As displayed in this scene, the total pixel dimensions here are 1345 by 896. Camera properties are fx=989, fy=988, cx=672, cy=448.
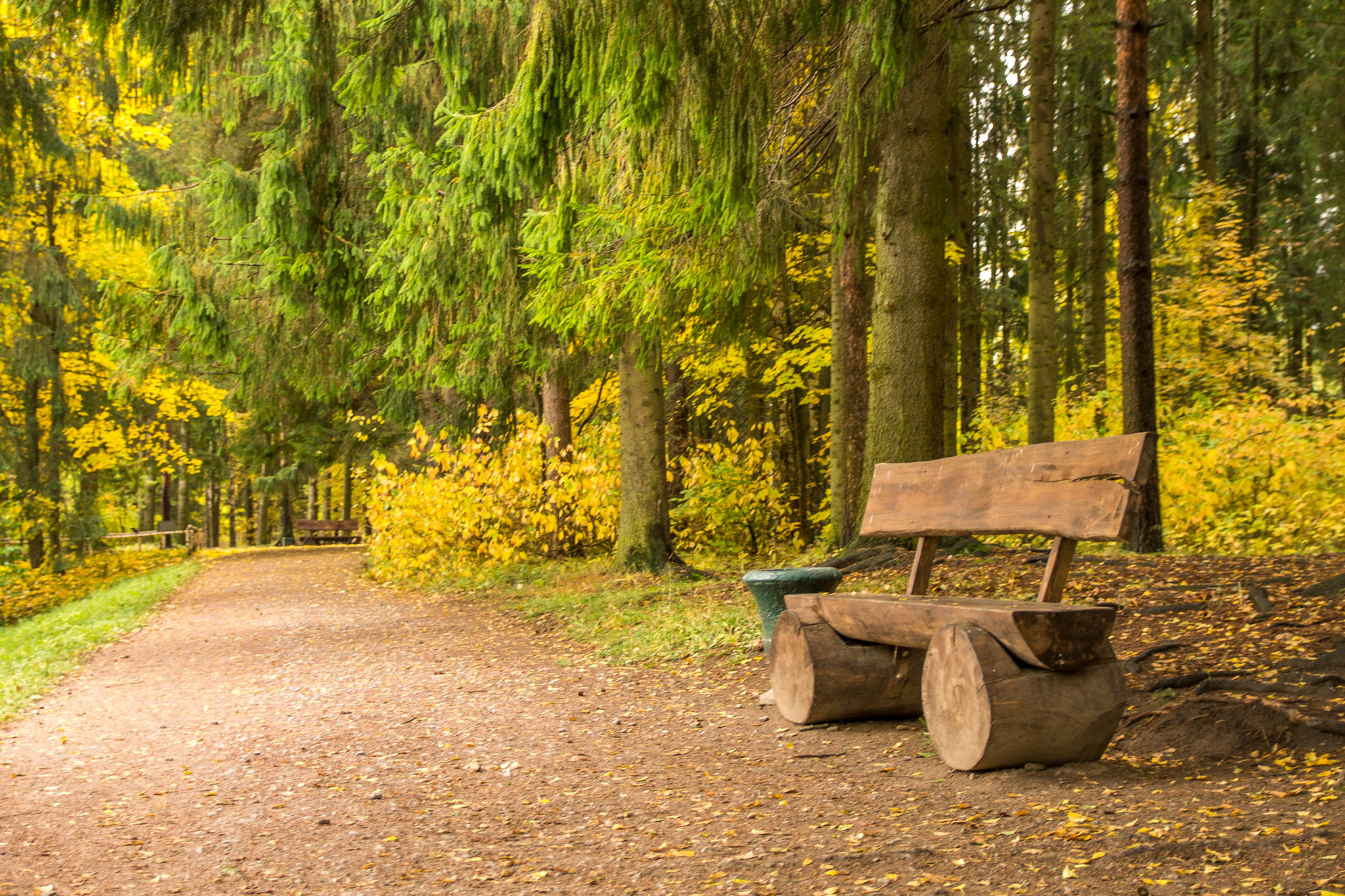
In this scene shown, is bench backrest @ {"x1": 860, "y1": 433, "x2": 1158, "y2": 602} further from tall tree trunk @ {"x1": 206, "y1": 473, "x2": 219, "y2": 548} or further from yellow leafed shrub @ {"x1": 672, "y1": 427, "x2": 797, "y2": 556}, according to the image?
tall tree trunk @ {"x1": 206, "y1": 473, "x2": 219, "y2": 548}

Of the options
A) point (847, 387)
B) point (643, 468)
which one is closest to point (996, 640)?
point (643, 468)

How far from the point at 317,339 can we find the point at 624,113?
10353 millimetres

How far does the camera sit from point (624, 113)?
511 centimetres

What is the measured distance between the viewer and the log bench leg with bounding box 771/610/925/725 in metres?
5.03

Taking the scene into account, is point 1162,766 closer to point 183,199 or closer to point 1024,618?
point 1024,618

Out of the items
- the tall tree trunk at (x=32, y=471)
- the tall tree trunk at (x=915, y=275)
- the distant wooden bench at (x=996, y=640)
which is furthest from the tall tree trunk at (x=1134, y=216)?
the tall tree trunk at (x=32, y=471)

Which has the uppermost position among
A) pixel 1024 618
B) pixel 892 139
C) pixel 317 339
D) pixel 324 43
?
pixel 324 43

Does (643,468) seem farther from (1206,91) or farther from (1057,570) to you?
(1206,91)

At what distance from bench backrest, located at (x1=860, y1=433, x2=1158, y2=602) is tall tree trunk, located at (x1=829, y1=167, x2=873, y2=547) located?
5530 mm

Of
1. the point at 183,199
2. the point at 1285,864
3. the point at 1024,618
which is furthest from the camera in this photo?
the point at 183,199

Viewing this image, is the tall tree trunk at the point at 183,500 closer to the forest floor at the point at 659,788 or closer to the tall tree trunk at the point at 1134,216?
the forest floor at the point at 659,788

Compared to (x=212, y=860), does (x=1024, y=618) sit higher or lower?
higher

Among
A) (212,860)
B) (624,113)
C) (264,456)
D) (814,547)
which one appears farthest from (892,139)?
(264,456)

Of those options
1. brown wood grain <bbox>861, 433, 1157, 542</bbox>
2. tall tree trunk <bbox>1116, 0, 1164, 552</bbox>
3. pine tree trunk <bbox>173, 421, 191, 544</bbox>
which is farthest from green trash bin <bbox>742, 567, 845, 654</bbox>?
pine tree trunk <bbox>173, 421, 191, 544</bbox>
